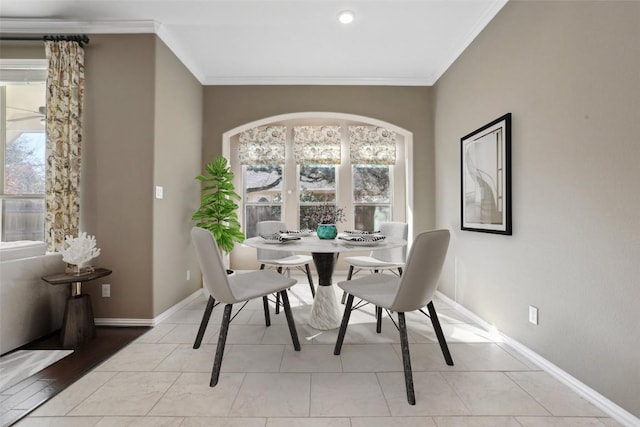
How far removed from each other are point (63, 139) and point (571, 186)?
3933 millimetres

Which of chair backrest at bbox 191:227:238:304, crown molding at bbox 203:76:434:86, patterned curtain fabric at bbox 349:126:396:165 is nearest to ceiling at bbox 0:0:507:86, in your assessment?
crown molding at bbox 203:76:434:86

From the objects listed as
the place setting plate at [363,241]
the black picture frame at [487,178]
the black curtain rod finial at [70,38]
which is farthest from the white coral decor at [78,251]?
the black picture frame at [487,178]

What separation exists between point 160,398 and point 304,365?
85cm

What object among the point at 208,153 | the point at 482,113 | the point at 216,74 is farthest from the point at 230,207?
the point at 482,113

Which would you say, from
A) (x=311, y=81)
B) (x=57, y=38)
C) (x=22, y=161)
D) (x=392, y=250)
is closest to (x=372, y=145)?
(x=311, y=81)

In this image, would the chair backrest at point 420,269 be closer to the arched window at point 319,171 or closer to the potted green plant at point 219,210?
the potted green plant at point 219,210

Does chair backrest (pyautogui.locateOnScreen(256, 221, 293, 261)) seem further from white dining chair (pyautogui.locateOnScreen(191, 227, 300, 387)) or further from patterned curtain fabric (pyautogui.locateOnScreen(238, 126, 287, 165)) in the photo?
patterned curtain fabric (pyautogui.locateOnScreen(238, 126, 287, 165))

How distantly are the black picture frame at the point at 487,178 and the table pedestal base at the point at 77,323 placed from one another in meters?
3.39

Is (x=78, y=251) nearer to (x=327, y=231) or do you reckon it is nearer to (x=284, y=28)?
(x=327, y=231)

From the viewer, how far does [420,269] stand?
5.29 feet

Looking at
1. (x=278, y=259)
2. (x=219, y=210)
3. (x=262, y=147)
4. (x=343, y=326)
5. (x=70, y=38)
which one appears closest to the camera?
(x=343, y=326)

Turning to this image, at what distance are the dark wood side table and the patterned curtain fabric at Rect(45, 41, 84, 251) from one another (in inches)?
19.2

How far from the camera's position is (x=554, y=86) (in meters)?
1.82

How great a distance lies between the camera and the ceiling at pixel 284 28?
245 centimetres
